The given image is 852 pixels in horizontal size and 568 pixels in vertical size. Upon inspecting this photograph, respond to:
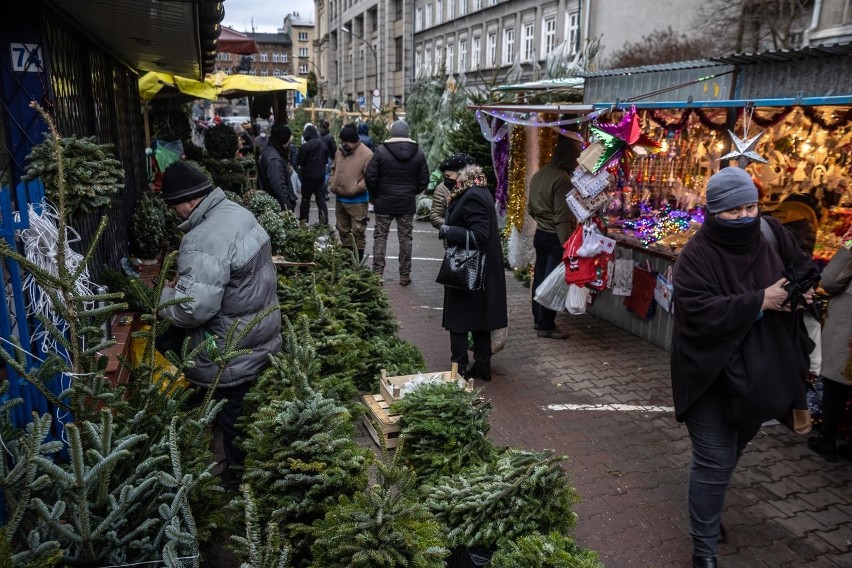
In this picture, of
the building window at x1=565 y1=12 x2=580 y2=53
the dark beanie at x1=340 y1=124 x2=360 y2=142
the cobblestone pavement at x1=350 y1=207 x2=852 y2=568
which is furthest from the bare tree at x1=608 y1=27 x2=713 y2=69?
the cobblestone pavement at x1=350 y1=207 x2=852 y2=568

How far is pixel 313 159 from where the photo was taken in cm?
1188

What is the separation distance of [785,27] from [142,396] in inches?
795

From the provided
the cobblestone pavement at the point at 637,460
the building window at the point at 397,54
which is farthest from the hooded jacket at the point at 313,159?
the building window at the point at 397,54

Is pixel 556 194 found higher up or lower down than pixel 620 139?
lower down

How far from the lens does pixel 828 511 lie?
13.2ft

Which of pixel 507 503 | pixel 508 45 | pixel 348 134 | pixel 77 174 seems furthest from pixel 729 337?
pixel 508 45

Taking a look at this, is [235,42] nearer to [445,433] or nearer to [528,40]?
[445,433]

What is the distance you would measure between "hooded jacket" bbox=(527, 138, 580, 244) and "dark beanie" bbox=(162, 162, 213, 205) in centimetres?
431

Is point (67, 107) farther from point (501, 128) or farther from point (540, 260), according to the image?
point (501, 128)

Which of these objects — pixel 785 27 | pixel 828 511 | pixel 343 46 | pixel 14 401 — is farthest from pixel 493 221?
pixel 343 46

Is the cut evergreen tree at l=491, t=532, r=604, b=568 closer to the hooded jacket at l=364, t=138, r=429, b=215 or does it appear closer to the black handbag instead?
the black handbag

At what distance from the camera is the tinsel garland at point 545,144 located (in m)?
9.16

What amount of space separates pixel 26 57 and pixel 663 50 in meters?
20.9

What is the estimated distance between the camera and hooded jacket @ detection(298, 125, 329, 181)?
11805mm
